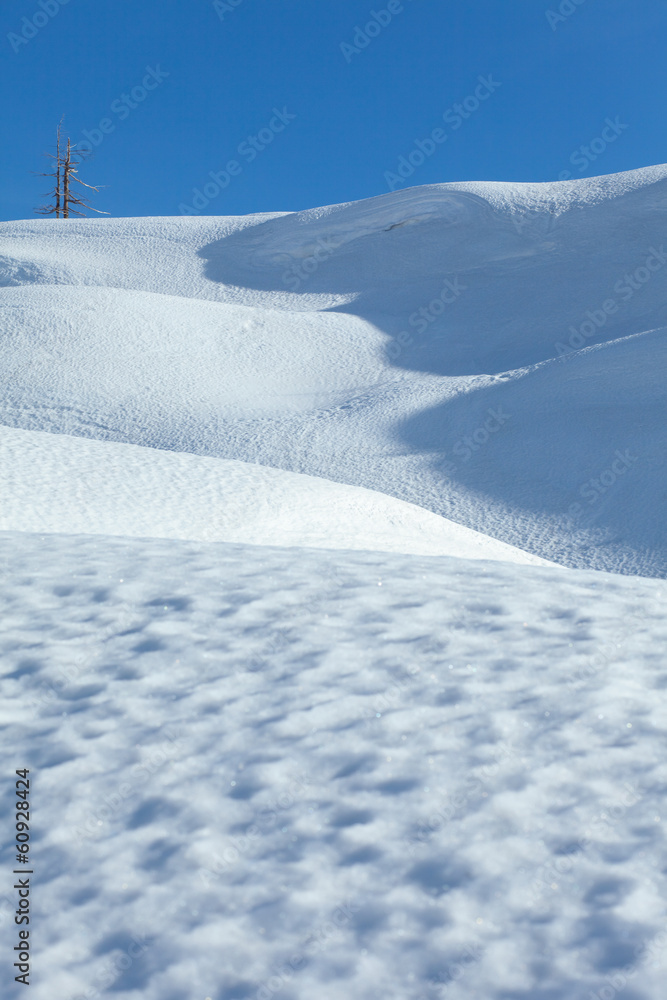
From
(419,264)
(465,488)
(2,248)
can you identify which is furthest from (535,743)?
(2,248)

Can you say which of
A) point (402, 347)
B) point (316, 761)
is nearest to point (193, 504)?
point (316, 761)

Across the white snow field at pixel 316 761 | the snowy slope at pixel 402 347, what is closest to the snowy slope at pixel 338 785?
the white snow field at pixel 316 761

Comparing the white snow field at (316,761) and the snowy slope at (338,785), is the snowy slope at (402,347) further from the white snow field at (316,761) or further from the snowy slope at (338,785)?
the snowy slope at (338,785)

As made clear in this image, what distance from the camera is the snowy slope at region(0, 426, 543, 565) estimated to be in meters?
2.74

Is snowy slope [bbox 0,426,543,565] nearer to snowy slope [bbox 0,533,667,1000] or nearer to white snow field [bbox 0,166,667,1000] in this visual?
white snow field [bbox 0,166,667,1000]

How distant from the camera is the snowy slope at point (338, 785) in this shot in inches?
30.0

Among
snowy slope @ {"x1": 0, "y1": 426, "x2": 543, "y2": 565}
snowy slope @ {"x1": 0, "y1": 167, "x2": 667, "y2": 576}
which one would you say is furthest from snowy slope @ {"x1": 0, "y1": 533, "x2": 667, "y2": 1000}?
snowy slope @ {"x1": 0, "y1": 167, "x2": 667, "y2": 576}

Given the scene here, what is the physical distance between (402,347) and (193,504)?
217 inches

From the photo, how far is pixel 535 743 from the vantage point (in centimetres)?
100

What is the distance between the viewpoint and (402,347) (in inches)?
319

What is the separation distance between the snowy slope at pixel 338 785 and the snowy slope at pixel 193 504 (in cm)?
135

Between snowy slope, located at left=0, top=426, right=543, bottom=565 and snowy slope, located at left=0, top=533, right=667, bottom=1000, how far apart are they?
1347 mm

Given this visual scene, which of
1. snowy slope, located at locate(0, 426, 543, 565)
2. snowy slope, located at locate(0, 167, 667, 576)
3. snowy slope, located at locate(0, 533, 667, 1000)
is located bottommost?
snowy slope, located at locate(0, 533, 667, 1000)

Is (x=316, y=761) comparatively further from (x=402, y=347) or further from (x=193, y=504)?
(x=402, y=347)
